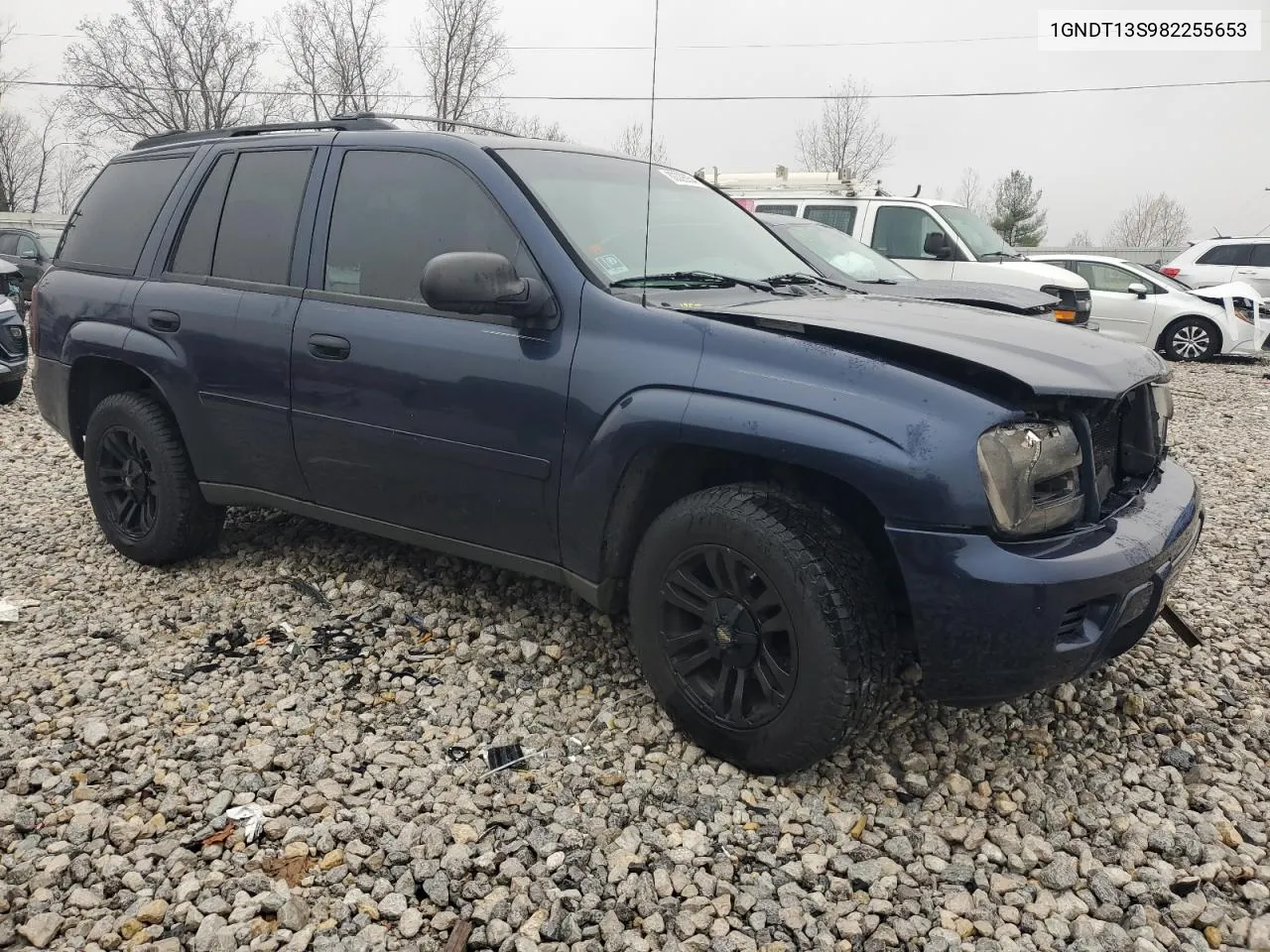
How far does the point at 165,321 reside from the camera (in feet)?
12.9

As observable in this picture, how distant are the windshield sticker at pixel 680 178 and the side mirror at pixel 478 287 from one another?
1.24 meters

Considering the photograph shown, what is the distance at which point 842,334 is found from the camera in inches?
100

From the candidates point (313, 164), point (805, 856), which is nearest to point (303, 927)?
point (805, 856)

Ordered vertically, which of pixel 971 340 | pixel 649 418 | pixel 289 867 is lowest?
pixel 289 867

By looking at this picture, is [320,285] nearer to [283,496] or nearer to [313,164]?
[313,164]

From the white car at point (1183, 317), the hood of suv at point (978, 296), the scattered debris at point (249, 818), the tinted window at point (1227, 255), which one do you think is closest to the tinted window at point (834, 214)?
the white car at point (1183, 317)

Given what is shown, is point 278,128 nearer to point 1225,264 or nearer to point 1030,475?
point 1030,475

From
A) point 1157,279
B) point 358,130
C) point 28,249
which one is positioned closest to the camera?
point 358,130

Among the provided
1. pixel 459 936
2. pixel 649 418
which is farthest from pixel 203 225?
pixel 459 936

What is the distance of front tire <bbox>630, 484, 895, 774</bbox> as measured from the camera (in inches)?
98.0

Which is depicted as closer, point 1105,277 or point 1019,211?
Result: point 1105,277

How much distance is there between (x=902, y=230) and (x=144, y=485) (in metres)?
8.40

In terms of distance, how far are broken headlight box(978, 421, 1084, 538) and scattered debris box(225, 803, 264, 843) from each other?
203 centimetres

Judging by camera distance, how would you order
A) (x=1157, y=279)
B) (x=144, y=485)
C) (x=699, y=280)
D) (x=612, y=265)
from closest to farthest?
(x=612, y=265) → (x=699, y=280) → (x=144, y=485) → (x=1157, y=279)
